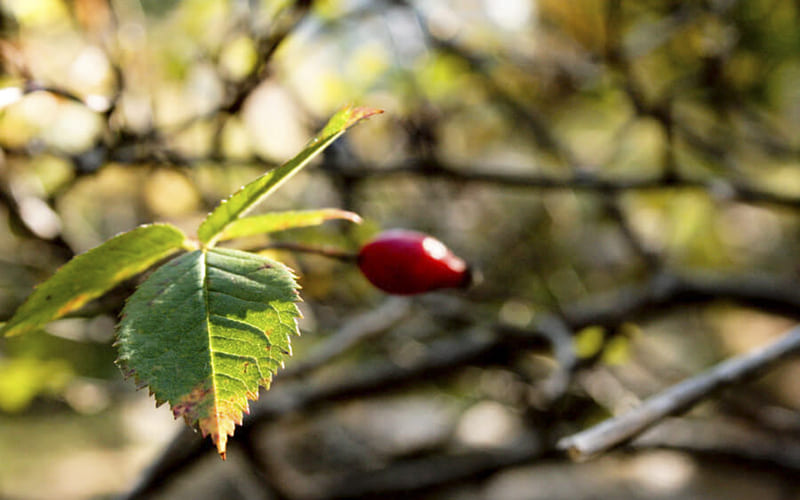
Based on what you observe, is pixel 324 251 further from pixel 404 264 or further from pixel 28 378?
pixel 28 378

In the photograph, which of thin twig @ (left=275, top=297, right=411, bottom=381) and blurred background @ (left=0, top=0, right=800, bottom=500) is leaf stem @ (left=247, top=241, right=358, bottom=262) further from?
thin twig @ (left=275, top=297, right=411, bottom=381)

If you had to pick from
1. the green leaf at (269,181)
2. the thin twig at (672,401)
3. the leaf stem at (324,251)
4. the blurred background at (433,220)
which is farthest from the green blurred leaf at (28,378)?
the thin twig at (672,401)

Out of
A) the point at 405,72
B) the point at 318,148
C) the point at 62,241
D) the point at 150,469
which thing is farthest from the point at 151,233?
the point at 405,72

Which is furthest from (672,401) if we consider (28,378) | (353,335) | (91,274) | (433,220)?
(433,220)

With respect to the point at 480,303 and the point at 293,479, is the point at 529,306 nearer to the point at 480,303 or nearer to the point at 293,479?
the point at 480,303

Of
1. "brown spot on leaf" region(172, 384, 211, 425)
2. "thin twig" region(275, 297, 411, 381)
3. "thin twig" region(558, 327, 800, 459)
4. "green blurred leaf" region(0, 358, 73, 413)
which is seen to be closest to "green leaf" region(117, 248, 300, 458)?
"brown spot on leaf" region(172, 384, 211, 425)
